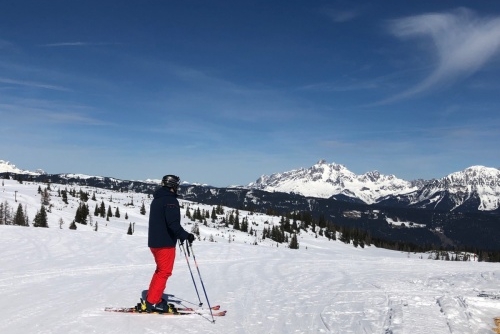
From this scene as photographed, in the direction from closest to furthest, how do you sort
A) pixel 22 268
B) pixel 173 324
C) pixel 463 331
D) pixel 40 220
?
pixel 463 331
pixel 173 324
pixel 22 268
pixel 40 220

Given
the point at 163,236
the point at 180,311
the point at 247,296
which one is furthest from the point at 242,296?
the point at 163,236

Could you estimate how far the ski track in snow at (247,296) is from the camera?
721 centimetres

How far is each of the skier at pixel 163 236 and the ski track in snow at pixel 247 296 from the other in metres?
0.38

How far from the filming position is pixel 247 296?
1004 centimetres

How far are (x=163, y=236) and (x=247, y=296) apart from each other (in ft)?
9.78

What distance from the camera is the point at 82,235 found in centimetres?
2311

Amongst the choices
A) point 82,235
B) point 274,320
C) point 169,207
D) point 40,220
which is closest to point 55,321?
point 169,207

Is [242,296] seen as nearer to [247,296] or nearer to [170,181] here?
[247,296]

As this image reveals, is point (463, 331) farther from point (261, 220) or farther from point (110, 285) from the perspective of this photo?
point (261, 220)

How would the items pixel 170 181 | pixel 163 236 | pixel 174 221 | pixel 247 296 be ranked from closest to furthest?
pixel 174 221, pixel 163 236, pixel 170 181, pixel 247 296

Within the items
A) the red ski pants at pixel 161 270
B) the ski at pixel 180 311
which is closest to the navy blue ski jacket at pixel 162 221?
the red ski pants at pixel 161 270

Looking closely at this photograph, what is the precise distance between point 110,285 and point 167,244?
4.01m

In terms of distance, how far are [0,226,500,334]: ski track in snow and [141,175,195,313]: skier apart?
1.24ft

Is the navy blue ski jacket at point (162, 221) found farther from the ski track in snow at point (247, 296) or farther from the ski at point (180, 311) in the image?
the ski track in snow at point (247, 296)
